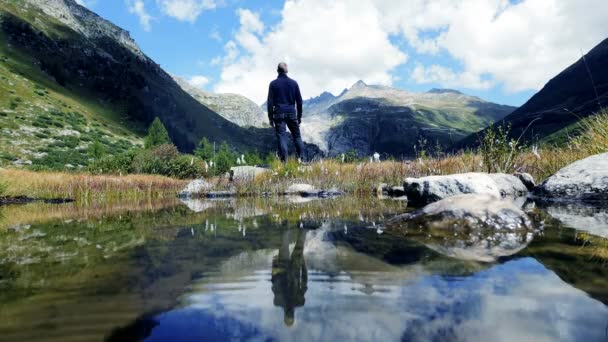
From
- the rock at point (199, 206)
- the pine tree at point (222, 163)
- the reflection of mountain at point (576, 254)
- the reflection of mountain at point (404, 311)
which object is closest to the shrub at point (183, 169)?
the pine tree at point (222, 163)

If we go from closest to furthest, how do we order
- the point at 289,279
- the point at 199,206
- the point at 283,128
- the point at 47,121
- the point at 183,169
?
the point at 289,279 → the point at 199,206 → the point at 283,128 → the point at 183,169 → the point at 47,121

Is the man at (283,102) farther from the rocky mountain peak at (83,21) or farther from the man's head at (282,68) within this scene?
the rocky mountain peak at (83,21)

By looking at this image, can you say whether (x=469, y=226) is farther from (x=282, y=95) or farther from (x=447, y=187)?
(x=282, y=95)

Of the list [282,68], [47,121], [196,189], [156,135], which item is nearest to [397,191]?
[282,68]

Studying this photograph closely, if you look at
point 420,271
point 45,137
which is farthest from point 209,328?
point 45,137

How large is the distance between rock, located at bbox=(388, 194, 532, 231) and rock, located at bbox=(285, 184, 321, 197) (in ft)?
26.9

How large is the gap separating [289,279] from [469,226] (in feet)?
8.52

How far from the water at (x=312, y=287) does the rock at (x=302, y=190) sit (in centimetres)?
A: 865

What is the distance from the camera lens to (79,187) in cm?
1474

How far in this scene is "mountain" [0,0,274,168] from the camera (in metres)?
78.2

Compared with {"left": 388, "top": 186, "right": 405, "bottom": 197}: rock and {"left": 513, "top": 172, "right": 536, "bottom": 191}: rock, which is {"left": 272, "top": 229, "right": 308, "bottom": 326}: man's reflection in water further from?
{"left": 513, "top": 172, "right": 536, "bottom": 191}: rock

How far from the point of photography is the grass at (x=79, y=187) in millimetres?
14148

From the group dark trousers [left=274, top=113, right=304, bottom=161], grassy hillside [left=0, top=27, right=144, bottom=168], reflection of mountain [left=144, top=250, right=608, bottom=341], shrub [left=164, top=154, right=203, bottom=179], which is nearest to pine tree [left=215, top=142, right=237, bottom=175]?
shrub [left=164, top=154, right=203, bottom=179]

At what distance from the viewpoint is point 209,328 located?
5.82 feet
